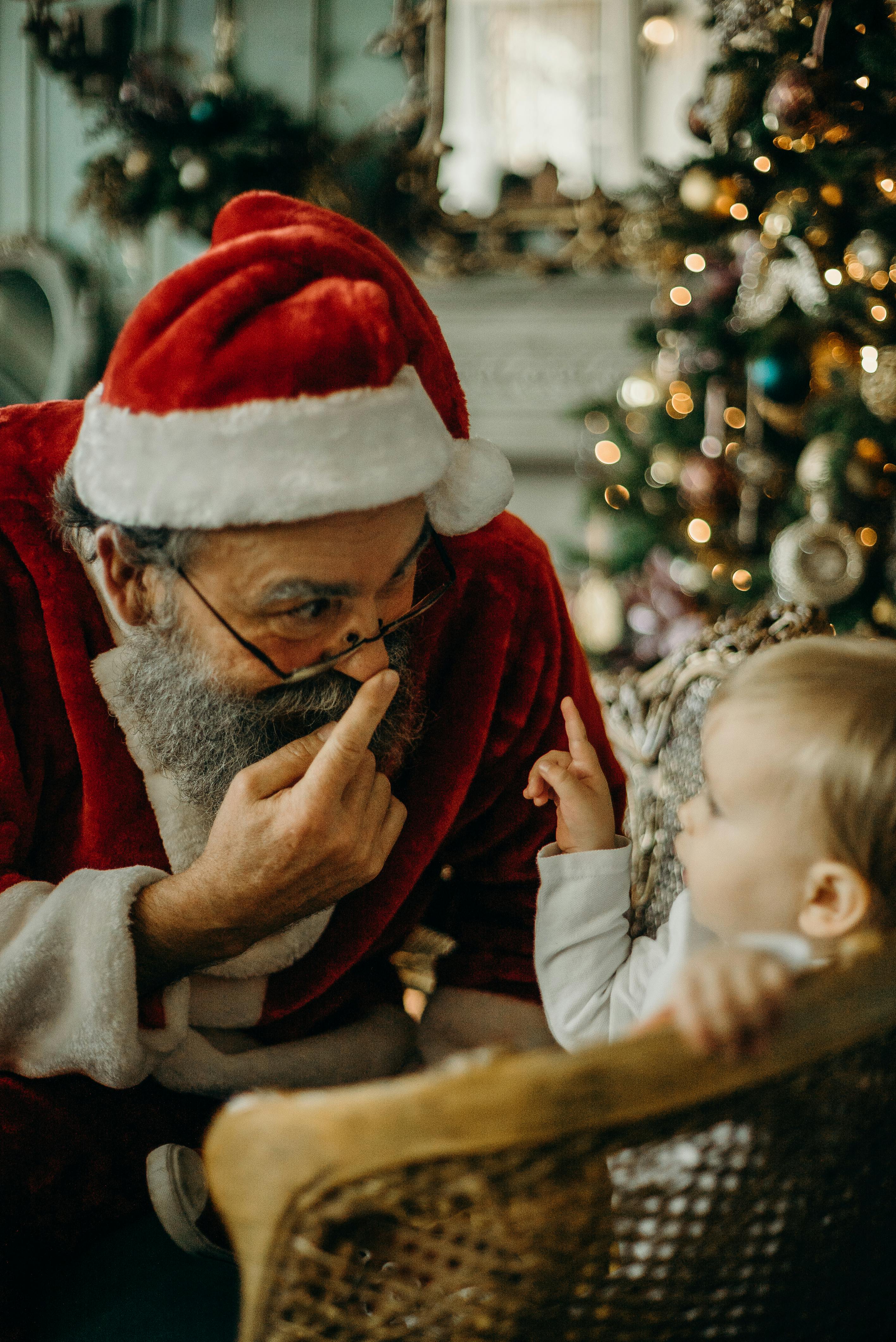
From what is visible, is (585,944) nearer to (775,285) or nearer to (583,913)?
(583,913)

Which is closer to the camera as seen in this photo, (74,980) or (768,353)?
(74,980)

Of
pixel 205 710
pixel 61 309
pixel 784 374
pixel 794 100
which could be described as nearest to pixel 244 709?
pixel 205 710

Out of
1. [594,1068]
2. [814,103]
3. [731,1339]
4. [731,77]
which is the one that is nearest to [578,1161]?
[594,1068]

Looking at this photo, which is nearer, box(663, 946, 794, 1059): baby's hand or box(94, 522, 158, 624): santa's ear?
box(663, 946, 794, 1059): baby's hand

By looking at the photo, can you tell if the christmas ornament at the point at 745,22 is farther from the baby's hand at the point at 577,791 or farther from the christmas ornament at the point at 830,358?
the baby's hand at the point at 577,791

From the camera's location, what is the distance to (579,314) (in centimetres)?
312

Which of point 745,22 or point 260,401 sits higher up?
point 745,22

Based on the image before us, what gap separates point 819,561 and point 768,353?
1.44 feet

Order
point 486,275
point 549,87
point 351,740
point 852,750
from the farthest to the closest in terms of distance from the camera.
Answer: point 486,275 → point 549,87 → point 351,740 → point 852,750

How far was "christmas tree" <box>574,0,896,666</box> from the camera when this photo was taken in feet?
5.93

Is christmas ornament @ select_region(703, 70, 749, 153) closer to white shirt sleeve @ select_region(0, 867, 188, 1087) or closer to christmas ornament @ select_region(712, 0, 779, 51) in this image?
christmas ornament @ select_region(712, 0, 779, 51)

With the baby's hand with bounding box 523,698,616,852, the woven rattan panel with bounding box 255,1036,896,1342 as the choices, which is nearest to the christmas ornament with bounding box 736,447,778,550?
the baby's hand with bounding box 523,698,616,852

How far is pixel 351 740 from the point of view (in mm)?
833

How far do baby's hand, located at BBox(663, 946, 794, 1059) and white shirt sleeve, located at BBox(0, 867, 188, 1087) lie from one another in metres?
0.52
